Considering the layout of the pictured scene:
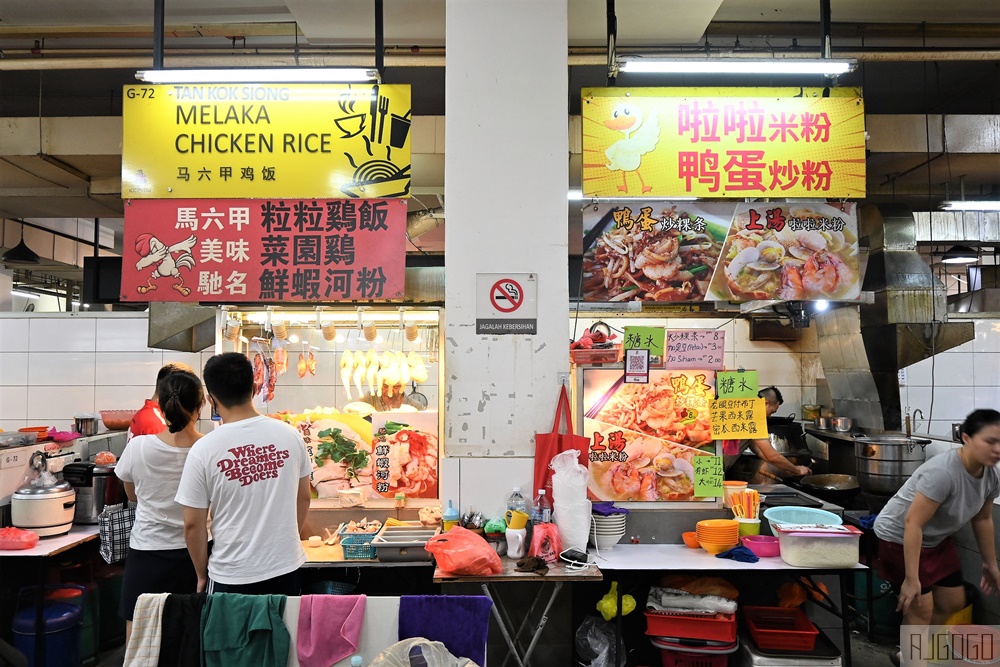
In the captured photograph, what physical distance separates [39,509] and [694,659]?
4.58m

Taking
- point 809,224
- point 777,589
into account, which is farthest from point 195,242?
point 777,589

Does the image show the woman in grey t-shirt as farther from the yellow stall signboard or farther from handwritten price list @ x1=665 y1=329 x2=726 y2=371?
handwritten price list @ x1=665 y1=329 x2=726 y2=371

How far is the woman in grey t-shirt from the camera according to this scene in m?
4.09

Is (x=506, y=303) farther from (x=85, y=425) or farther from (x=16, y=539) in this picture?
(x=85, y=425)

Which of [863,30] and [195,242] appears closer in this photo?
[195,242]

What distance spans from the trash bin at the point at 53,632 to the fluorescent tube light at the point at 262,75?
3.69m

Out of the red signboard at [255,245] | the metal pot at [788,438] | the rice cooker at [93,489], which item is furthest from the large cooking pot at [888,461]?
the rice cooker at [93,489]

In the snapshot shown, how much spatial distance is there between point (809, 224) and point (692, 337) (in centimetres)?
107

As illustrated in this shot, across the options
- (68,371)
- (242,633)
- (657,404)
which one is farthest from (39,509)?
(657,404)

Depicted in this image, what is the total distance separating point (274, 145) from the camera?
4.41 meters

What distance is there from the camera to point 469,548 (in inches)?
144

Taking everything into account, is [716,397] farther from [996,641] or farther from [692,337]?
[996,641]

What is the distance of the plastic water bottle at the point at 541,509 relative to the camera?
4148 mm

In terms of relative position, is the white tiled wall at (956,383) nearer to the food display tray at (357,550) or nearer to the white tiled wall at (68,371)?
the food display tray at (357,550)
